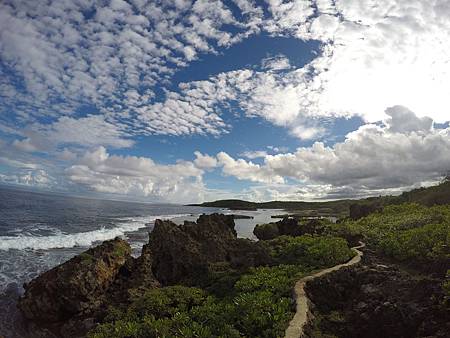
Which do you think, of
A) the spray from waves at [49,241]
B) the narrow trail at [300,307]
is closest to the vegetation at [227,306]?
the narrow trail at [300,307]

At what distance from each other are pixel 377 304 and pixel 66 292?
56.2 feet

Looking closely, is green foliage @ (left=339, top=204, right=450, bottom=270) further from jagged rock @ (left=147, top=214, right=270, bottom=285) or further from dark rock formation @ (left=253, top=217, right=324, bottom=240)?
jagged rock @ (left=147, top=214, right=270, bottom=285)

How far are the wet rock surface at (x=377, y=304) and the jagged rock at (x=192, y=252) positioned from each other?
611 cm

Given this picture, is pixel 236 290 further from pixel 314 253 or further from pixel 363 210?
pixel 363 210

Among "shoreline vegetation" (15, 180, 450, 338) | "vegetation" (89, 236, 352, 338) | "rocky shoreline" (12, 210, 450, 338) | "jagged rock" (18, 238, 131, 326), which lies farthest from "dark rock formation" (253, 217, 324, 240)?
"jagged rock" (18, 238, 131, 326)

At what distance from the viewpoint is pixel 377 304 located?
1470 cm

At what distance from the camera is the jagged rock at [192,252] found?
2280 centimetres

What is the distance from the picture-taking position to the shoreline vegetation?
516 inches

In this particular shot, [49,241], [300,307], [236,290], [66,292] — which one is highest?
[300,307]

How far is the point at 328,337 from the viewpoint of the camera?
486 inches

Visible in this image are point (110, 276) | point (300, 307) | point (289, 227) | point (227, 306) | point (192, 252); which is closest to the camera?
point (300, 307)

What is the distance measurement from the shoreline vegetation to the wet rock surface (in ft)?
0.15

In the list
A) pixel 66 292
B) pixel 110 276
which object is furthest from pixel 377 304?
pixel 66 292

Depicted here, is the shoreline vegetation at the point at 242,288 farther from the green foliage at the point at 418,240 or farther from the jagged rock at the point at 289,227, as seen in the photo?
the jagged rock at the point at 289,227
